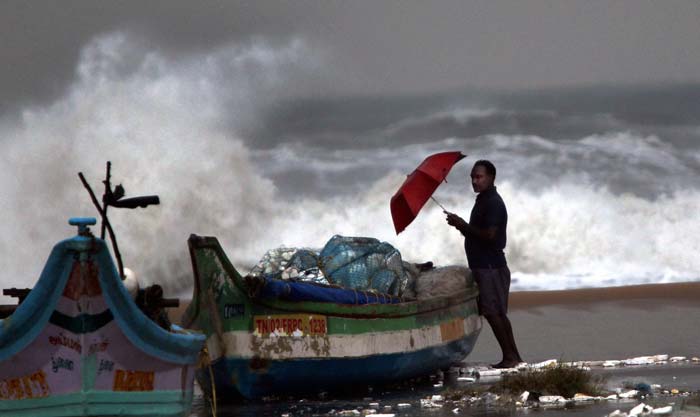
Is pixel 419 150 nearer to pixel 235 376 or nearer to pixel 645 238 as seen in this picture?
pixel 645 238

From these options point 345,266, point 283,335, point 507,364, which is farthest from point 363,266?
point 507,364

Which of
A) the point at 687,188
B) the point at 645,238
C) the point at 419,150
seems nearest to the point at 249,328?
the point at 645,238

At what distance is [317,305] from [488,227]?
2322 millimetres

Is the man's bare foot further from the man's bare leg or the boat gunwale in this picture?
the boat gunwale

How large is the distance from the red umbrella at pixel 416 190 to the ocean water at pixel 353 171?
8.87 metres

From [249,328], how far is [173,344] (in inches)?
85.4

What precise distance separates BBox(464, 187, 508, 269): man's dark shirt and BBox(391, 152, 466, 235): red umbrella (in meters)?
0.43

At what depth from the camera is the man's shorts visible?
12781mm

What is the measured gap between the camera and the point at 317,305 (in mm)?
10789

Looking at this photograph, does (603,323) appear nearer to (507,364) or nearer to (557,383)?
(507,364)

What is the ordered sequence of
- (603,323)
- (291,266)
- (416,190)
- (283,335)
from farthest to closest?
(603,323) → (416,190) → (291,266) → (283,335)

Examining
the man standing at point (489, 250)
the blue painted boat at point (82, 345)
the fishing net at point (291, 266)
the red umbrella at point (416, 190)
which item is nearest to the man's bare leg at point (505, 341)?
the man standing at point (489, 250)

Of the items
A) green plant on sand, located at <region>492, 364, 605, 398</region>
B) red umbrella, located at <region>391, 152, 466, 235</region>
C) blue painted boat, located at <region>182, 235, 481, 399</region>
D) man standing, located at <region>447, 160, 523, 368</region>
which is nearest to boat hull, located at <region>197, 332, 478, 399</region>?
blue painted boat, located at <region>182, 235, 481, 399</region>

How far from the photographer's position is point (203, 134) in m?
31.6
